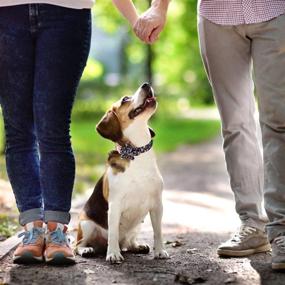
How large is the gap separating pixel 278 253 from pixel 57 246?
1.35 metres

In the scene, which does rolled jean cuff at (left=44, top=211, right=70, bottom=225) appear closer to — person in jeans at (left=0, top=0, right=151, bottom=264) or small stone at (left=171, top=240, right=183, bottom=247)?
person in jeans at (left=0, top=0, right=151, bottom=264)

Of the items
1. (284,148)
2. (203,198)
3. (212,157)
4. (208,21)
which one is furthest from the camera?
(212,157)

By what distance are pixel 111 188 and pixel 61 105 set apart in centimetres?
64

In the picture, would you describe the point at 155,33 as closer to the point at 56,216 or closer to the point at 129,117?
the point at 129,117

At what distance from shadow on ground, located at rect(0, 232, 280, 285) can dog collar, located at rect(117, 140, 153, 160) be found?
0.68m

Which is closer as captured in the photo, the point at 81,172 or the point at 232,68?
the point at 232,68

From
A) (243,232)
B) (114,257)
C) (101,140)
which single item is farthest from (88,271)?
(101,140)

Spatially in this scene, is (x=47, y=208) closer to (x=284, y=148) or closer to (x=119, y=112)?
(x=119, y=112)

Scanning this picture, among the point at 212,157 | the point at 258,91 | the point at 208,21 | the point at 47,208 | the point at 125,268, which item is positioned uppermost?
the point at 208,21

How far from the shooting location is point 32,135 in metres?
4.93

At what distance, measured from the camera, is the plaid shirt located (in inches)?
182

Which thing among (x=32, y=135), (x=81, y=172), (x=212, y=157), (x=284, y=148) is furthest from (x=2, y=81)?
(x=212, y=157)

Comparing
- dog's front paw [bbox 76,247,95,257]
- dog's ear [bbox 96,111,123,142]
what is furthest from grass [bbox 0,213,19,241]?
dog's ear [bbox 96,111,123,142]

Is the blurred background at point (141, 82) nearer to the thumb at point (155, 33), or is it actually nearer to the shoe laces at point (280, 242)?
the thumb at point (155, 33)
